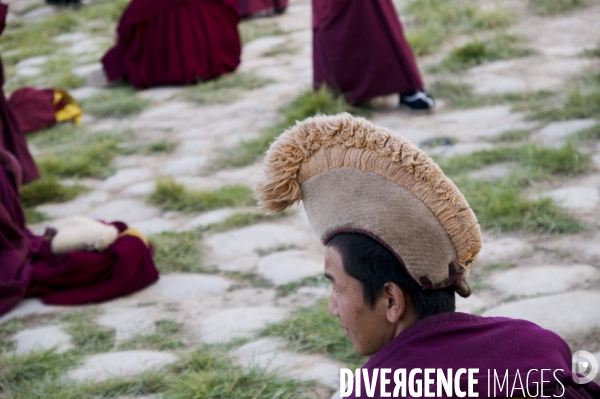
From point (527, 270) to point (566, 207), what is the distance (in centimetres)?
61

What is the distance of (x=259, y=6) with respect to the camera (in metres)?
8.94

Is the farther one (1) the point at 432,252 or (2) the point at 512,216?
(2) the point at 512,216

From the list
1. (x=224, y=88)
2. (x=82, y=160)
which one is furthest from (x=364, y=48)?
(x=82, y=160)

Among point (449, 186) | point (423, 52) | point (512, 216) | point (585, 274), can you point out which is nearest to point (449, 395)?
point (449, 186)

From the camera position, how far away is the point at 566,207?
3770mm

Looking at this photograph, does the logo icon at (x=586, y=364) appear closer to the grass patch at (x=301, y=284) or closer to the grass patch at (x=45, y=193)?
the grass patch at (x=301, y=284)

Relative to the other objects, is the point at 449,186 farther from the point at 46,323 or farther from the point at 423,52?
the point at 423,52

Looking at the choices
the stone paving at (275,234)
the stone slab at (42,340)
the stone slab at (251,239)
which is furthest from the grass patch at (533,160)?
the stone slab at (42,340)

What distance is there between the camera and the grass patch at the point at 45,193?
4957mm

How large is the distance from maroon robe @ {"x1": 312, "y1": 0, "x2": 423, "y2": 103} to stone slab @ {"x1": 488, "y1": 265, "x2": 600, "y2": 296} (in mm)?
2563

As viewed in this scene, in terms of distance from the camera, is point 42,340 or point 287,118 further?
point 287,118

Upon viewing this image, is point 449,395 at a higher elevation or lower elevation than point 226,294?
higher

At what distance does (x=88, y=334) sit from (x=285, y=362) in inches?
33.6

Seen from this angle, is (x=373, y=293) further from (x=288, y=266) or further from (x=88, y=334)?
(x=288, y=266)
